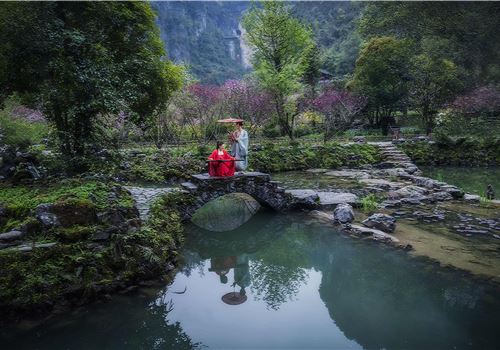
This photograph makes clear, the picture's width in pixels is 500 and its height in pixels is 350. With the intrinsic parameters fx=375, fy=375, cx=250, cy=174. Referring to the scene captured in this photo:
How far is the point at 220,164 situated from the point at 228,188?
74cm

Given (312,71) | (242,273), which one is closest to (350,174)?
(242,273)

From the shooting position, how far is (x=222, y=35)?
95.4 m

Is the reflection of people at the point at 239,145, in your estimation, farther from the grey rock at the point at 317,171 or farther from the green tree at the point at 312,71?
the green tree at the point at 312,71

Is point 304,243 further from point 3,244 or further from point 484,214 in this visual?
point 3,244

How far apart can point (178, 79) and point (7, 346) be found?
35.7ft

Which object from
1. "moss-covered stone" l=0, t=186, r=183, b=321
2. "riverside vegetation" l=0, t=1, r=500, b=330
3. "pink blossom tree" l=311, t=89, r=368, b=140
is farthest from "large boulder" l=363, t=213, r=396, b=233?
"pink blossom tree" l=311, t=89, r=368, b=140

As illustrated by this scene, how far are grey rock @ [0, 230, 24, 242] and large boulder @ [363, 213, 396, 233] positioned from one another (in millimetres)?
8328

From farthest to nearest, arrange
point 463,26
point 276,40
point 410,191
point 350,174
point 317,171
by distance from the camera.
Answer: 1. point 276,40
2. point 317,171
3. point 350,174
4. point 410,191
5. point 463,26

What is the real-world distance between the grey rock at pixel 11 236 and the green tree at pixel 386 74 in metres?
26.1

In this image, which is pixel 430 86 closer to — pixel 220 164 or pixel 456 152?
pixel 456 152

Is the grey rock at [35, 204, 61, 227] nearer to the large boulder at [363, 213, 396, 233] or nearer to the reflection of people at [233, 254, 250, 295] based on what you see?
the reflection of people at [233, 254, 250, 295]

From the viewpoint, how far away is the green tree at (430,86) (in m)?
25.3

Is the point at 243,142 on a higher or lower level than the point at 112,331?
higher

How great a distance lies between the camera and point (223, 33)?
324 ft
